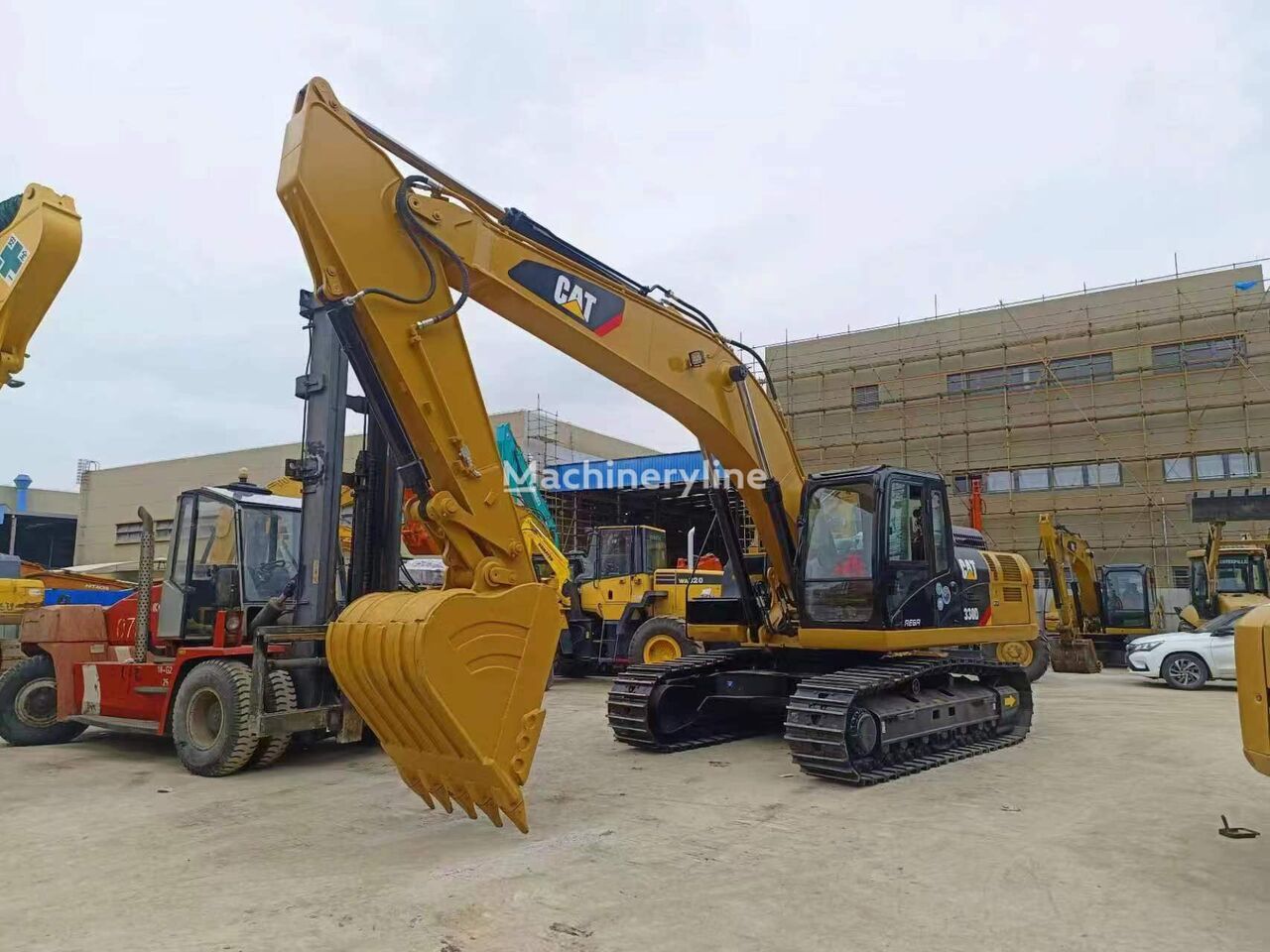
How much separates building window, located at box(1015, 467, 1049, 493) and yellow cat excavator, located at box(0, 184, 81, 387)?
23.8 m

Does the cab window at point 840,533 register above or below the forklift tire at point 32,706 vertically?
above

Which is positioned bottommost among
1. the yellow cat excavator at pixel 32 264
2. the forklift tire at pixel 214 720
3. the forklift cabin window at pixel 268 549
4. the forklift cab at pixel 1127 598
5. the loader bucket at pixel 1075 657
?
the loader bucket at pixel 1075 657

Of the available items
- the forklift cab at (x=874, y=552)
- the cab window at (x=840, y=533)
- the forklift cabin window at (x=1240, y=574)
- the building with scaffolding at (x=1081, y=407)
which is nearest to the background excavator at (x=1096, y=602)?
the forklift cabin window at (x=1240, y=574)

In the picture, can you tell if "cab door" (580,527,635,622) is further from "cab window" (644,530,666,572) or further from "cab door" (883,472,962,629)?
"cab door" (883,472,962,629)

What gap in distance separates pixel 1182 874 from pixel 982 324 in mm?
23147

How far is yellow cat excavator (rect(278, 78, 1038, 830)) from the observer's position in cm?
484

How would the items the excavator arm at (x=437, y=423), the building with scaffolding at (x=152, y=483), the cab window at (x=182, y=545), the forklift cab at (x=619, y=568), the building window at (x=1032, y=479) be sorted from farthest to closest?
the building with scaffolding at (x=152, y=483)
the building window at (x=1032, y=479)
the forklift cab at (x=619, y=568)
the cab window at (x=182, y=545)
the excavator arm at (x=437, y=423)

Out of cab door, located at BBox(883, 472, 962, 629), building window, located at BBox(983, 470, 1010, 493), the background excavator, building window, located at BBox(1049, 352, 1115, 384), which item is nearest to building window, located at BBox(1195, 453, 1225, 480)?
building window, located at BBox(1049, 352, 1115, 384)

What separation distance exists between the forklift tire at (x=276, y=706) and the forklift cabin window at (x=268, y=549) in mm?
1263

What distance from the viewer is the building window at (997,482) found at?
25.0 metres

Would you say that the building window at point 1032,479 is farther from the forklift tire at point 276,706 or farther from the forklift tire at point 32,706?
Answer: the forklift tire at point 32,706

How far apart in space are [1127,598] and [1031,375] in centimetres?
805

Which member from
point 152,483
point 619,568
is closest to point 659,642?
point 619,568

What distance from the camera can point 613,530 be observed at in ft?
51.9
